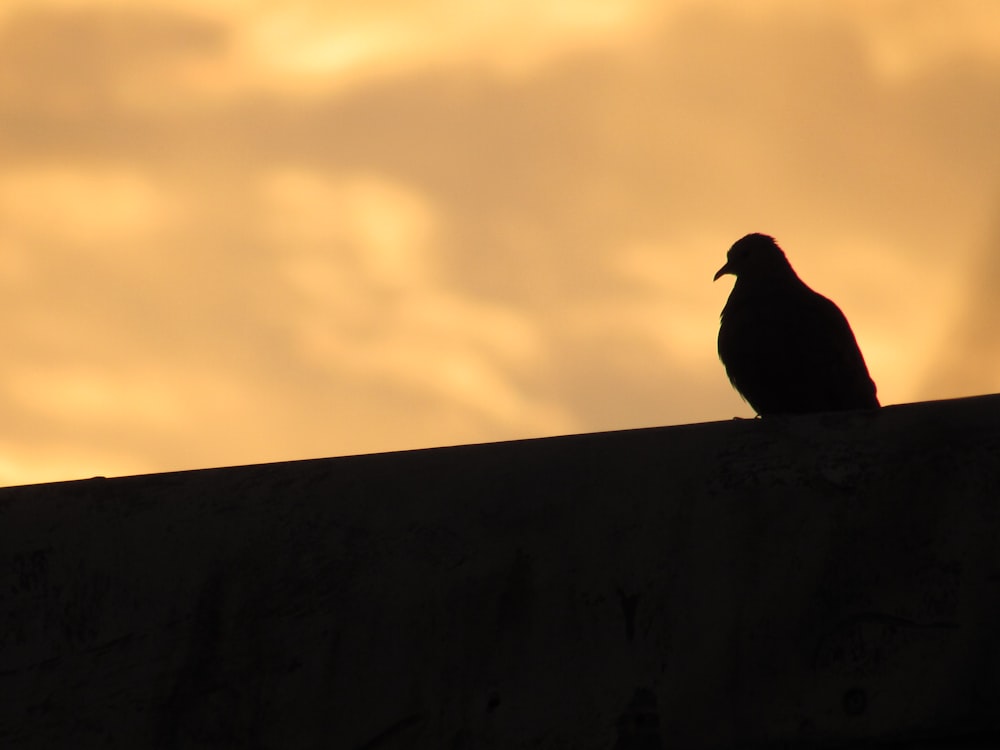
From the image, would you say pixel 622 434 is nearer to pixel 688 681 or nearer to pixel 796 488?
pixel 796 488

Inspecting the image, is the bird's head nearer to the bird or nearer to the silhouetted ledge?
the bird

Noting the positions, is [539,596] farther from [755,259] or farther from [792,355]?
[755,259]

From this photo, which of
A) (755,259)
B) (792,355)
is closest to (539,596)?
(792,355)

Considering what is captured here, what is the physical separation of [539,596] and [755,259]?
4310mm

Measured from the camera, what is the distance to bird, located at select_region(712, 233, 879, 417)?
5.50m

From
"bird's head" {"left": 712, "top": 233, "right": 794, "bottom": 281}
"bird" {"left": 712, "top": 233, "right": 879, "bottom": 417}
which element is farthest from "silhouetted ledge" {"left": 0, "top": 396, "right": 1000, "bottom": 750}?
"bird's head" {"left": 712, "top": 233, "right": 794, "bottom": 281}

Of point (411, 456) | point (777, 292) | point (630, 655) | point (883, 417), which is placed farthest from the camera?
point (777, 292)

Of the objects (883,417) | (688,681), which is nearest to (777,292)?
(883,417)

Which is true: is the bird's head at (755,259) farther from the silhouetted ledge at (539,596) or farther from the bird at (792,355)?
the silhouetted ledge at (539,596)

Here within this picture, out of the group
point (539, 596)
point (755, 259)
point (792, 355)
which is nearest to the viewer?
point (539, 596)

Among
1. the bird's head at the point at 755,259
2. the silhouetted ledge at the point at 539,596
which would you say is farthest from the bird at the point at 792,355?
the silhouetted ledge at the point at 539,596

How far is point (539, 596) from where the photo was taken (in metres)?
2.41

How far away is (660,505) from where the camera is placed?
7.96 feet

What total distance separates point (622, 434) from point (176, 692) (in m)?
0.99
